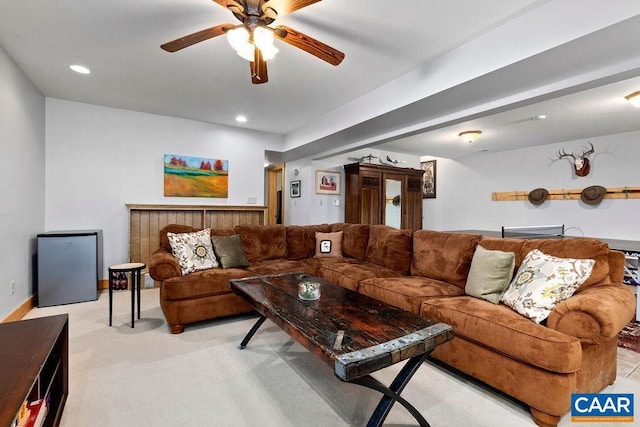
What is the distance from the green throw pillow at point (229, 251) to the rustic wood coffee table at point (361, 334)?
1.17m

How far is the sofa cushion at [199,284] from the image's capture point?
259cm

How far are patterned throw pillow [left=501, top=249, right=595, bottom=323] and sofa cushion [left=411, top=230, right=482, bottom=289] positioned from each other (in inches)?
21.0

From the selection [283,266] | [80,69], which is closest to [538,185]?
[283,266]

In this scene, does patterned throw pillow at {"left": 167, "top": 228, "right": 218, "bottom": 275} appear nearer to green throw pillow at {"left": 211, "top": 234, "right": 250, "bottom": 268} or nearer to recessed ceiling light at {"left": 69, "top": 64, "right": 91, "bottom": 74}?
green throw pillow at {"left": 211, "top": 234, "right": 250, "bottom": 268}

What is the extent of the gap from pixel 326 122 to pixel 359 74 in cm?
130

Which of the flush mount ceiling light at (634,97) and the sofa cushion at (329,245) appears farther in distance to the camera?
the sofa cushion at (329,245)

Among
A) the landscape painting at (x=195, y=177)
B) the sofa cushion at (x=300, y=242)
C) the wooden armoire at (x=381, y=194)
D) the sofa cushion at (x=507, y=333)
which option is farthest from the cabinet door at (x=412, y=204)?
the sofa cushion at (x=507, y=333)

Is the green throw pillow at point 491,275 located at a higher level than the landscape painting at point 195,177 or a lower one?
lower

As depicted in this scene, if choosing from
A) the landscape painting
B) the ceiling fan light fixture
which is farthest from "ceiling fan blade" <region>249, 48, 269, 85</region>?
the landscape painting

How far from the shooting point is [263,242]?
3611 mm

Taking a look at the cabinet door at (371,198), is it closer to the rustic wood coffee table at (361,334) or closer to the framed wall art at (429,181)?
the framed wall art at (429,181)

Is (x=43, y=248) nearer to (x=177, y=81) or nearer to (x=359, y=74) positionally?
(x=177, y=81)

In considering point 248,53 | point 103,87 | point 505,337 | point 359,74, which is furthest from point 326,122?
point 505,337

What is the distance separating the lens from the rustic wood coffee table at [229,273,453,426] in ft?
3.95
